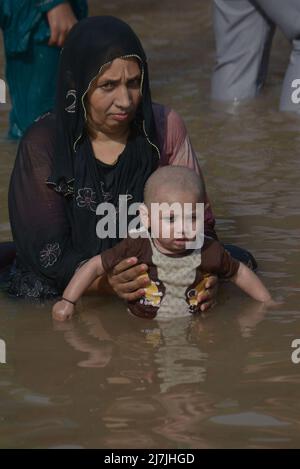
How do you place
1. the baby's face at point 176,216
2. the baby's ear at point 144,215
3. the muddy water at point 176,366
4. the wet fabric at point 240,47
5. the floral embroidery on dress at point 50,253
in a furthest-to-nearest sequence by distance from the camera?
the wet fabric at point 240,47 < the floral embroidery on dress at point 50,253 < the baby's ear at point 144,215 < the baby's face at point 176,216 < the muddy water at point 176,366

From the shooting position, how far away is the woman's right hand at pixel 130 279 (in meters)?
5.47

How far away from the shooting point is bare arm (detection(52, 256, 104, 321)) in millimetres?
5477

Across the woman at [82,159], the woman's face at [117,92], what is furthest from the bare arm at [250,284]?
the woman's face at [117,92]

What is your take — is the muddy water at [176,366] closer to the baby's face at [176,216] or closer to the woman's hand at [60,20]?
the baby's face at [176,216]

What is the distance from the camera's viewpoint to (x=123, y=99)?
5.50 m

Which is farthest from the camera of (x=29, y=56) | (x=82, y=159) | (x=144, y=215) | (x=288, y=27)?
(x=288, y=27)

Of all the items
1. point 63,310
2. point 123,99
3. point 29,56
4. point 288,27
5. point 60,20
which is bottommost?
point 63,310

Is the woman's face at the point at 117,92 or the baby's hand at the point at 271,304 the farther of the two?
the baby's hand at the point at 271,304

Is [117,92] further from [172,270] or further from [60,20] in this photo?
[60,20]

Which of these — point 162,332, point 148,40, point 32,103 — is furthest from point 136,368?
point 148,40

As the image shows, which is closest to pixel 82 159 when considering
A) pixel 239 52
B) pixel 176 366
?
pixel 176 366

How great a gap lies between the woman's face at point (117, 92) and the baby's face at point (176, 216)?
0.44 meters

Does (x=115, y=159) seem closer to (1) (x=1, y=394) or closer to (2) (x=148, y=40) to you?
(1) (x=1, y=394)

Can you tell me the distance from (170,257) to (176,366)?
0.54 m
